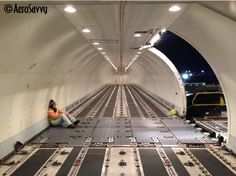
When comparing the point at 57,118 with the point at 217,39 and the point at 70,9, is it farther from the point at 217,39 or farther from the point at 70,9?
the point at 217,39

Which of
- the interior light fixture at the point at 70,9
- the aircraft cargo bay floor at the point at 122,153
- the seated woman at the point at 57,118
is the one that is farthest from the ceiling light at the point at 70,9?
the seated woman at the point at 57,118

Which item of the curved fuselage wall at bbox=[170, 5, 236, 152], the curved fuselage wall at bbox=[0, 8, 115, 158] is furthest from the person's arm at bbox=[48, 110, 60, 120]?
the curved fuselage wall at bbox=[170, 5, 236, 152]

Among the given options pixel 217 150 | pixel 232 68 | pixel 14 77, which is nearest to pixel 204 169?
pixel 217 150

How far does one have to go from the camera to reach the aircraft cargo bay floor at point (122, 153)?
7648mm

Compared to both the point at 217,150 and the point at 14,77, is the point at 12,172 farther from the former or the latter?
the point at 217,150

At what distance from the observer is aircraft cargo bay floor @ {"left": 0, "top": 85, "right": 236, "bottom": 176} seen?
25.1 ft

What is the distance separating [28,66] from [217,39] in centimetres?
511

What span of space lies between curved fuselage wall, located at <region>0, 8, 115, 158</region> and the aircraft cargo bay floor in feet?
2.36

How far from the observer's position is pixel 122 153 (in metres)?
8.97

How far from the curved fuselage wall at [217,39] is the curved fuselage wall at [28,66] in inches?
120

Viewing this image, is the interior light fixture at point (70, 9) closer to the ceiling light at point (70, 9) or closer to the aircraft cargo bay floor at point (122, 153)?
the ceiling light at point (70, 9)

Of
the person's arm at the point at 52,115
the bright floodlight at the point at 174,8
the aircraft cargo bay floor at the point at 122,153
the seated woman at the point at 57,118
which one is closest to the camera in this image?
the bright floodlight at the point at 174,8

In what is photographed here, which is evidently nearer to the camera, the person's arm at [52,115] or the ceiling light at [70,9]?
the ceiling light at [70,9]

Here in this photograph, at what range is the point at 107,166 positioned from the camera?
25.8 feet
